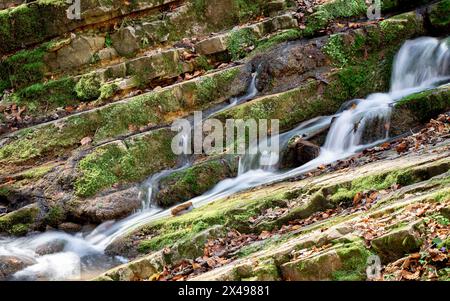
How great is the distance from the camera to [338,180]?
680cm

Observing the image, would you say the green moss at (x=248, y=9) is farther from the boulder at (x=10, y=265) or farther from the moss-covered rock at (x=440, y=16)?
the boulder at (x=10, y=265)

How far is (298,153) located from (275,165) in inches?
18.4

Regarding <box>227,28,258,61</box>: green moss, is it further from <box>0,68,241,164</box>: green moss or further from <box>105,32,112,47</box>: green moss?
<box>105,32,112,47</box>: green moss

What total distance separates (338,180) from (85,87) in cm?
667

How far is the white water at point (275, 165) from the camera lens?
7355 mm

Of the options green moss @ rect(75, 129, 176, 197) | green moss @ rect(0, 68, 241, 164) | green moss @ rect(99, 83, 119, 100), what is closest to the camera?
green moss @ rect(75, 129, 176, 197)

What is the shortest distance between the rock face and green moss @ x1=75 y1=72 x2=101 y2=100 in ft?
14.9

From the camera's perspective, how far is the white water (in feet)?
24.1

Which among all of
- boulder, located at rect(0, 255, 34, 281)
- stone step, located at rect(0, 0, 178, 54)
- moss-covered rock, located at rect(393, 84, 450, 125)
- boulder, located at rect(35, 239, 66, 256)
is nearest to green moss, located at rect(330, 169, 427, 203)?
moss-covered rock, located at rect(393, 84, 450, 125)

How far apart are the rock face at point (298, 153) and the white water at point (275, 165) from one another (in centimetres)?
16

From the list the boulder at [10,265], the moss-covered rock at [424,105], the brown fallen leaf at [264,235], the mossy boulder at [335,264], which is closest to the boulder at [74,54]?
the boulder at [10,265]

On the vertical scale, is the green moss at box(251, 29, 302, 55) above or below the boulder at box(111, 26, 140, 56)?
below

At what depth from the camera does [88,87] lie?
36.9 ft

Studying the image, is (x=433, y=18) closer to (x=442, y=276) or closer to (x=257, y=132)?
(x=257, y=132)
